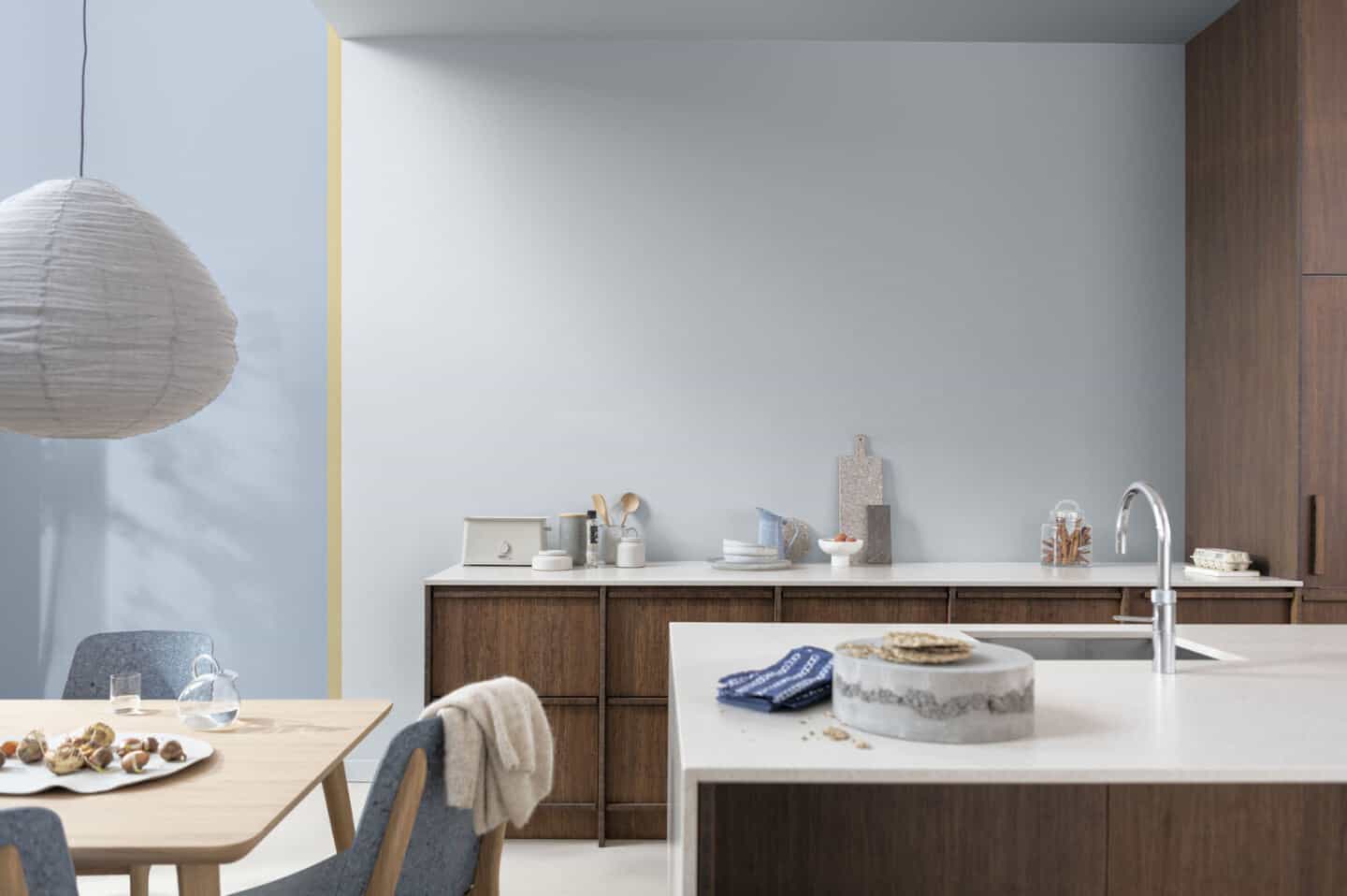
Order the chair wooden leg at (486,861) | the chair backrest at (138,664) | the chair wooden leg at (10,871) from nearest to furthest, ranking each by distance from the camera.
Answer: the chair wooden leg at (10,871)
the chair wooden leg at (486,861)
the chair backrest at (138,664)

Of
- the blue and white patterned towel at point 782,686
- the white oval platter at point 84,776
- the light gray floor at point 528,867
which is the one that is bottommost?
the light gray floor at point 528,867

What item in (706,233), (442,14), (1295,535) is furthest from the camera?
(706,233)

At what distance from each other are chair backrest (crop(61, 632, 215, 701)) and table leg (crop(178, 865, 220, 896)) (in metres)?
1.26

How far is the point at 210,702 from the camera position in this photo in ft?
7.31

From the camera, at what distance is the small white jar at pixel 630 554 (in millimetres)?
3893

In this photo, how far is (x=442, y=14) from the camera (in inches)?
155

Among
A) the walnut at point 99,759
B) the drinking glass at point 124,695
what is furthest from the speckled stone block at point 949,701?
the drinking glass at point 124,695

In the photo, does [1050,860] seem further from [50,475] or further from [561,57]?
[50,475]

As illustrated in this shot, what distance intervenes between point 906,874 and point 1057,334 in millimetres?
2916

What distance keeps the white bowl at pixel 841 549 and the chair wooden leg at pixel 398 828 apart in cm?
A: 245

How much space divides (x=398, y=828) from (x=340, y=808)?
2.65 feet

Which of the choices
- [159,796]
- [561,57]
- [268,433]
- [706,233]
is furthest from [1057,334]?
[159,796]

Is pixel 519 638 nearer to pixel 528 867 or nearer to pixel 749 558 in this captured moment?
pixel 528 867

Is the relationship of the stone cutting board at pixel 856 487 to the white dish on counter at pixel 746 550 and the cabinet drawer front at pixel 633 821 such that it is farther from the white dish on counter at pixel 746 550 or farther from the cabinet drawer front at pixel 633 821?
the cabinet drawer front at pixel 633 821
